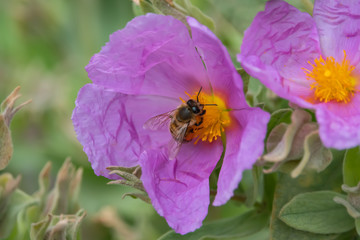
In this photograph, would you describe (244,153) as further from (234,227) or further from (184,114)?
(234,227)

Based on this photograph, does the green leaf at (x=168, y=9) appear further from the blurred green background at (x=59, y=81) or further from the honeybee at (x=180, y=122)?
the blurred green background at (x=59, y=81)

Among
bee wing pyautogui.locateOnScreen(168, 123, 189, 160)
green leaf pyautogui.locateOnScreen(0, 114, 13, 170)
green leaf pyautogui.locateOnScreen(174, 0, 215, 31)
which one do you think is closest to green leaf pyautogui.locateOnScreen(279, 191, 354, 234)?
bee wing pyautogui.locateOnScreen(168, 123, 189, 160)

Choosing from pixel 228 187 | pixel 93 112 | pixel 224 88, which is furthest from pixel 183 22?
pixel 228 187

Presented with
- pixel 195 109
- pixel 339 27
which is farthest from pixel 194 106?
pixel 339 27

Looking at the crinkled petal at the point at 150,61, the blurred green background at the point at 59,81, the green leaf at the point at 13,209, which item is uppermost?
the crinkled petal at the point at 150,61

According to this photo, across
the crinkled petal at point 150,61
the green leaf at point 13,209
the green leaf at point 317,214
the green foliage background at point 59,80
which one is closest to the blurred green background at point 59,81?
the green foliage background at point 59,80

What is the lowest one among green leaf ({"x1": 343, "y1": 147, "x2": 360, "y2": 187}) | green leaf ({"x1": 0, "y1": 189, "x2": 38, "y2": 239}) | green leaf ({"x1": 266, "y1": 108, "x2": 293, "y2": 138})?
green leaf ({"x1": 343, "y1": 147, "x2": 360, "y2": 187})

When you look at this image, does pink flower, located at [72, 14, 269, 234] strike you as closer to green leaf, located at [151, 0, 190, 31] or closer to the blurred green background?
green leaf, located at [151, 0, 190, 31]

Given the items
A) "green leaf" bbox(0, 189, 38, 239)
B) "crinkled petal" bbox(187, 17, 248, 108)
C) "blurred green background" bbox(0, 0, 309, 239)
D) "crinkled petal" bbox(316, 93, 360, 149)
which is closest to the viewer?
"crinkled petal" bbox(316, 93, 360, 149)

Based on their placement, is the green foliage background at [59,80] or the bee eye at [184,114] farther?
the green foliage background at [59,80]
